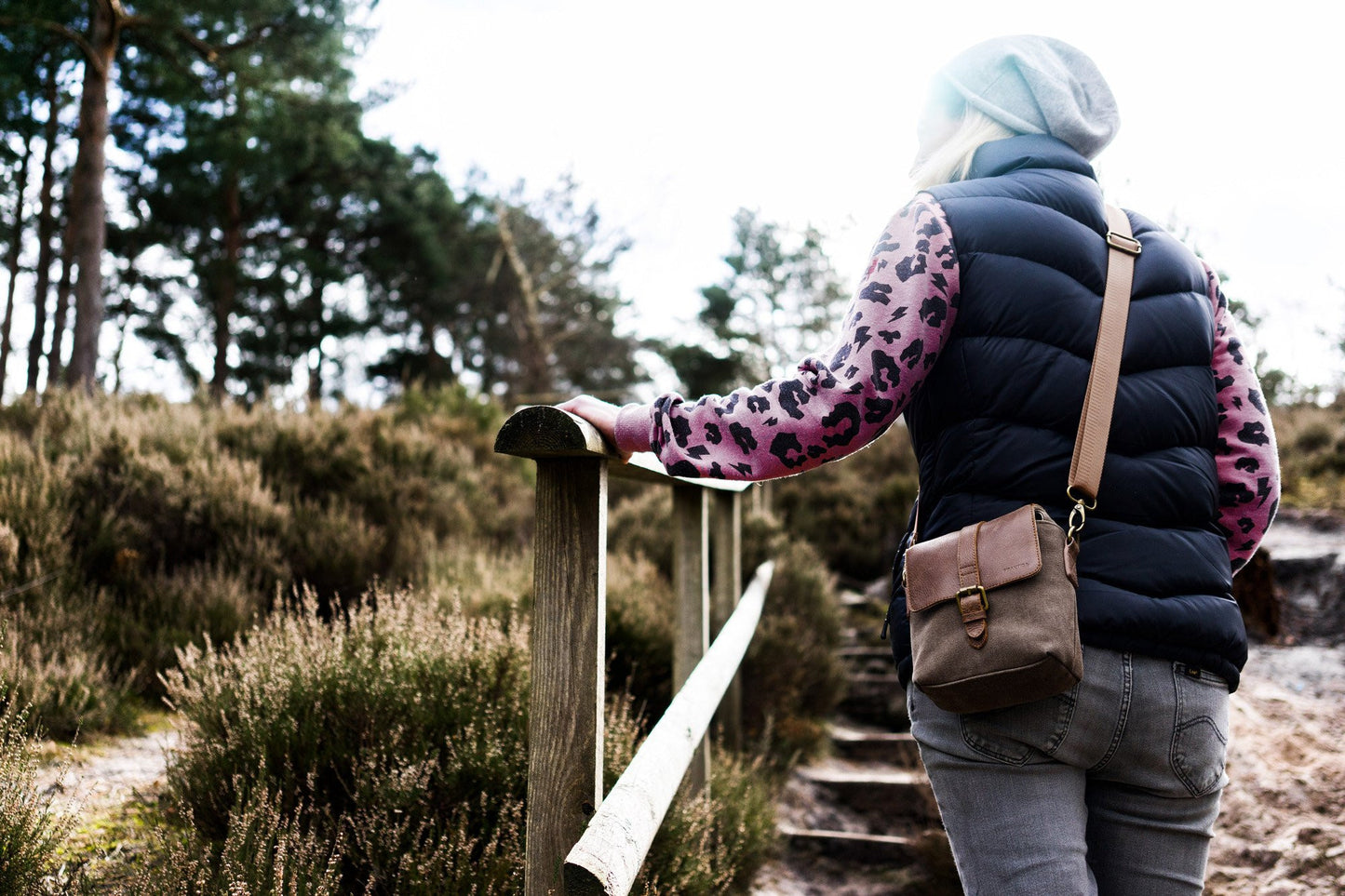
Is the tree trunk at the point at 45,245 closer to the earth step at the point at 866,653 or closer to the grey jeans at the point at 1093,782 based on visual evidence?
the earth step at the point at 866,653

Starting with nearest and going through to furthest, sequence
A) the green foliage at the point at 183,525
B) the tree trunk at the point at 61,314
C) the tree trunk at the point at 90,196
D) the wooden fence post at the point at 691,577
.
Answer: the wooden fence post at the point at 691,577 → the green foliage at the point at 183,525 → the tree trunk at the point at 90,196 → the tree trunk at the point at 61,314

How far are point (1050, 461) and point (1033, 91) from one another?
566mm

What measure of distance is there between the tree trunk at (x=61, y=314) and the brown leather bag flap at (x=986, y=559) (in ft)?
46.9

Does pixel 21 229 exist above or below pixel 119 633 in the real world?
above

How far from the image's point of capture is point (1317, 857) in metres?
2.70

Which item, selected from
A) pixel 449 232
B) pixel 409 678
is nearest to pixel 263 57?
pixel 449 232

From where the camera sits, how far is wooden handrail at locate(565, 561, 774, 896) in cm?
112

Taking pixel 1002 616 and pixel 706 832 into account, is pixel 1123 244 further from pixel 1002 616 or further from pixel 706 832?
pixel 706 832

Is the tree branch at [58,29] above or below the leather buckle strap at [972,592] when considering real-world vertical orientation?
above

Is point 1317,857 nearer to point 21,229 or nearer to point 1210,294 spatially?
point 1210,294

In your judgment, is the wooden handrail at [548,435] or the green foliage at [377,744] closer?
the wooden handrail at [548,435]

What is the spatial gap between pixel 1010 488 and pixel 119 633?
3835 millimetres

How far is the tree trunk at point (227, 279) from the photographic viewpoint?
15.4 m

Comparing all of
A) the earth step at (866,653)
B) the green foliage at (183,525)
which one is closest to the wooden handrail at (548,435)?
the green foliage at (183,525)
